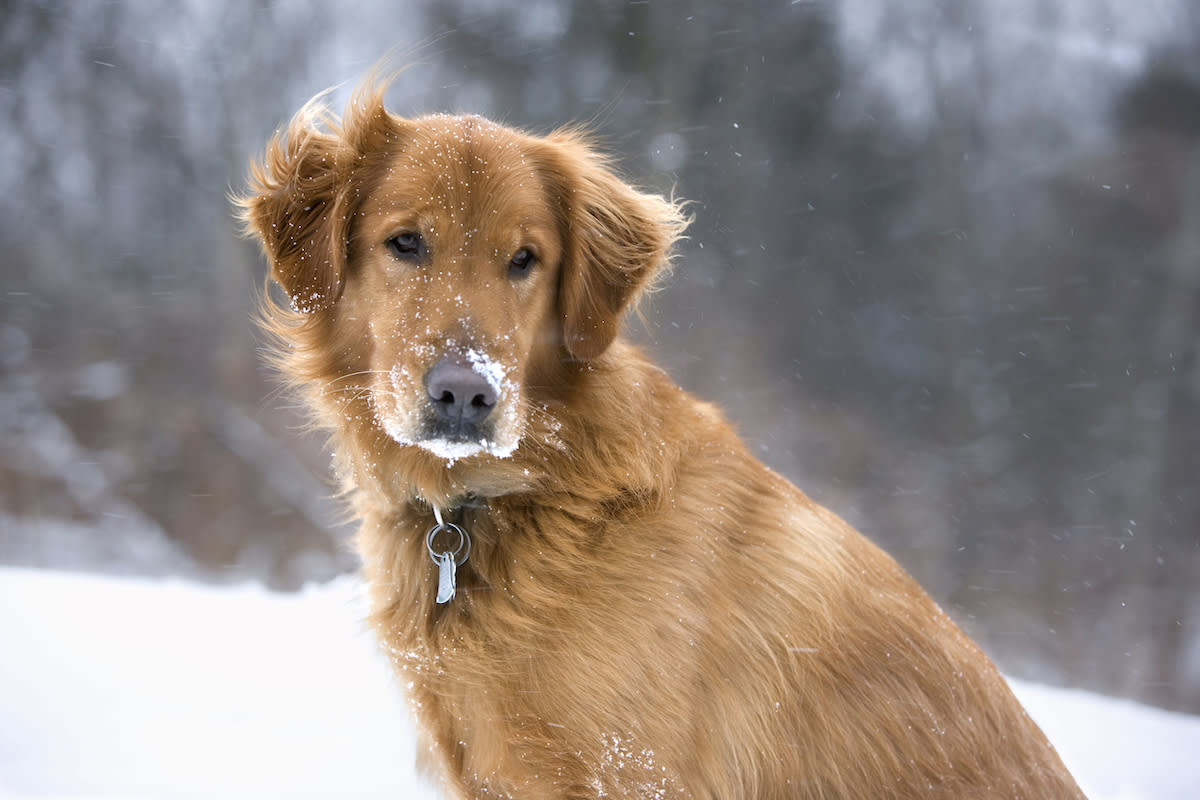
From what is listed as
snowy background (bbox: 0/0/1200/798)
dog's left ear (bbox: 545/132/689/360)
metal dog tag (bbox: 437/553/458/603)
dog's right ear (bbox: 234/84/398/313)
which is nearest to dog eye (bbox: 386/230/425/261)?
dog's right ear (bbox: 234/84/398/313)

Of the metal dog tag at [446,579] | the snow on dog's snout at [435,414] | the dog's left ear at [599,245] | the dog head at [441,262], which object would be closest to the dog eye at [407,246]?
the dog head at [441,262]

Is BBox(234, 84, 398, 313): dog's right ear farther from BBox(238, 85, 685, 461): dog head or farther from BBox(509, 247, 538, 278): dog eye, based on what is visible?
BBox(509, 247, 538, 278): dog eye

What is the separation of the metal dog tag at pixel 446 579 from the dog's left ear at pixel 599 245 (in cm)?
77

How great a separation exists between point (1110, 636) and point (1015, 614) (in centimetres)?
94

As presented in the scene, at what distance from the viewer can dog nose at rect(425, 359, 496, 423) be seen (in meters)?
2.13

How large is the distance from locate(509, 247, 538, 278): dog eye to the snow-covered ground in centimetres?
128

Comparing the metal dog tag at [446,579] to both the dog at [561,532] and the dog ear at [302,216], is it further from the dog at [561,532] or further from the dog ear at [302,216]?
the dog ear at [302,216]

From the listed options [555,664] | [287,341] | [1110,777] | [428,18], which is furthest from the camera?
[428,18]

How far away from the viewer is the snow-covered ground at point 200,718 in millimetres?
3916

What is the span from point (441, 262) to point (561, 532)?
0.90m

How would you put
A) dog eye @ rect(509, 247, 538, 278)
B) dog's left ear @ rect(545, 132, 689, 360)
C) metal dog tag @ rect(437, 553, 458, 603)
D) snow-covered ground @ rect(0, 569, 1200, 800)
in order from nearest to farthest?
metal dog tag @ rect(437, 553, 458, 603) → dog eye @ rect(509, 247, 538, 278) → dog's left ear @ rect(545, 132, 689, 360) → snow-covered ground @ rect(0, 569, 1200, 800)

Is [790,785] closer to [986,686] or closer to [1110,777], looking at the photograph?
[986,686]

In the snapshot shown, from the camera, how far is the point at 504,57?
289 inches

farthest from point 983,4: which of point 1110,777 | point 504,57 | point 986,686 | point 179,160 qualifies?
point 179,160
